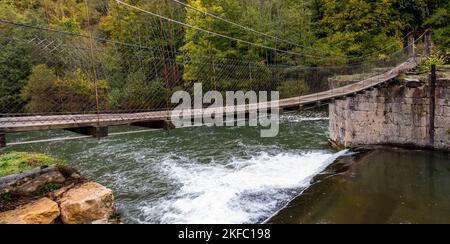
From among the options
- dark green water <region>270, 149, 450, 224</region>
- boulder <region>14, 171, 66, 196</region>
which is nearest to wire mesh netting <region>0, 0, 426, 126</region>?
dark green water <region>270, 149, 450, 224</region>

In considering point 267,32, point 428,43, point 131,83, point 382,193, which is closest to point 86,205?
point 382,193

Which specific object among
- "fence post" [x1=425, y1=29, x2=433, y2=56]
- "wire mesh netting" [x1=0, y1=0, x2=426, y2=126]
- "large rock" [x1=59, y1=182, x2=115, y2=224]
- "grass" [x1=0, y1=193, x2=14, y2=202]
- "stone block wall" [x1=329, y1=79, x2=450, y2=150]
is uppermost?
"fence post" [x1=425, y1=29, x2=433, y2=56]

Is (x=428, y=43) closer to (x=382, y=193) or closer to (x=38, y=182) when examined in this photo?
(x=382, y=193)

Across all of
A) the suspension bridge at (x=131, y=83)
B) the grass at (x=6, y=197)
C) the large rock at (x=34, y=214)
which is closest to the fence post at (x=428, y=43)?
the suspension bridge at (x=131, y=83)

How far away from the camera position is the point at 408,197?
448 centimetres

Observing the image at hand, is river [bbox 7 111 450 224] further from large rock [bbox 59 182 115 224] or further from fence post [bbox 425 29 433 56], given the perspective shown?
fence post [bbox 425 29 433 56]

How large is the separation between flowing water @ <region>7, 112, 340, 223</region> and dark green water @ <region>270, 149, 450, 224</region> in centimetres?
41

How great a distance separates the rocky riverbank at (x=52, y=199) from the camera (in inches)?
136

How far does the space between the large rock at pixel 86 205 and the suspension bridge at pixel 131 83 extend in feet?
2.63

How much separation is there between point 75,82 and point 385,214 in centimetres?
588

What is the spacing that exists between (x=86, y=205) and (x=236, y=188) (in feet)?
7.97

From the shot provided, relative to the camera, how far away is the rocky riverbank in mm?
3467
